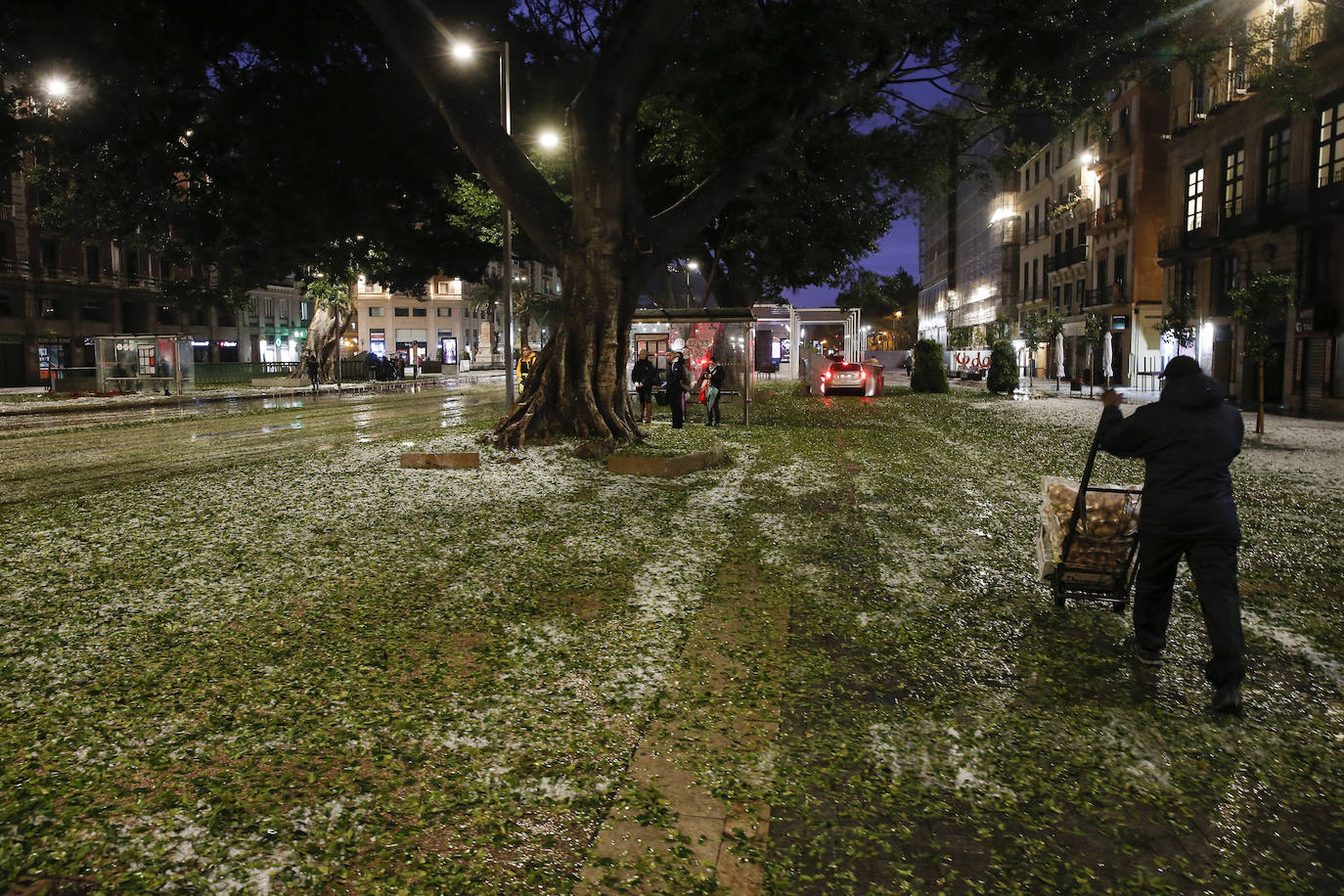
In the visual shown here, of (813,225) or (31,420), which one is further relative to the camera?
(813,225)

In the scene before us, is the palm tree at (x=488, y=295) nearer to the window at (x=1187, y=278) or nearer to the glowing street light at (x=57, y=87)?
the window at (x=1187, y=278)

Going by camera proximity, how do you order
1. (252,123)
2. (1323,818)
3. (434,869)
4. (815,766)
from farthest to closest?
(252,123) < (815,766) < (1323,818) < (434,869)

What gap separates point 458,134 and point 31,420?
17212 mm

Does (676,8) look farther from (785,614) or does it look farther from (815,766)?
(815,766)

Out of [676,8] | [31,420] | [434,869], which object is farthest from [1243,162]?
[31,420]

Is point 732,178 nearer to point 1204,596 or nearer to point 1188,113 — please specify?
point 1204,596

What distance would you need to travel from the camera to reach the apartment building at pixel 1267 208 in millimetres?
26016

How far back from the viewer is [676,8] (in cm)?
1259

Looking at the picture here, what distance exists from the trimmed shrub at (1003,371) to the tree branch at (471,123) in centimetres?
2717

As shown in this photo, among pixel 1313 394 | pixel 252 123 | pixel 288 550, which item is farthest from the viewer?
pixel 1313 394

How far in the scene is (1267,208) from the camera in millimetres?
29047

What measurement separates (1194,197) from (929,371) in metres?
12.7

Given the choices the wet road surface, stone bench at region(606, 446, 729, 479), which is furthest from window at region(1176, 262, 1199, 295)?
stone bench at region(606, 446, 729, 479)

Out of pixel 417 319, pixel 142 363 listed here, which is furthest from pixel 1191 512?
pixel 417 319
